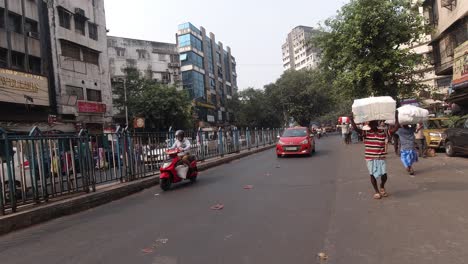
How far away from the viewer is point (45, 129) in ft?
75.9

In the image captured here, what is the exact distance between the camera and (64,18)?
26.9 metres

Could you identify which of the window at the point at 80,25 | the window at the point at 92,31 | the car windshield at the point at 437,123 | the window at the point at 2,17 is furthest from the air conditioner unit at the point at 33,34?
the car windshield at the point at 437,123

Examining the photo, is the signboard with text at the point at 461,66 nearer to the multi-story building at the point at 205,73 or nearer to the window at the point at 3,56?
the window at the point at 3,56

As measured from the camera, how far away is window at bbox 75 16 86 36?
28.4 metres

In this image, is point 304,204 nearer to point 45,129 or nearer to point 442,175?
point 442,175

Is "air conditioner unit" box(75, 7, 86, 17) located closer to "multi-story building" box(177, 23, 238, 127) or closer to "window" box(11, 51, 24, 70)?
"window" box(11, 51, 24, 70)

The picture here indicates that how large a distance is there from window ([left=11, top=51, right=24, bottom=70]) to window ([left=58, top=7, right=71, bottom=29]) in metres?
5.12

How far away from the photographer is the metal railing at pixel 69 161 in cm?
650

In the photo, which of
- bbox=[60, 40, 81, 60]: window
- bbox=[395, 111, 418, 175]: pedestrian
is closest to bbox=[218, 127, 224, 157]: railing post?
bbox=[395, 111, 418, 175]: pedestrian

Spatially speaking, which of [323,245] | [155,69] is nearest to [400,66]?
[323,245]

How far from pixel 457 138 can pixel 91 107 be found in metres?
24.3

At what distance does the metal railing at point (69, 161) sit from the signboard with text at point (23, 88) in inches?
524

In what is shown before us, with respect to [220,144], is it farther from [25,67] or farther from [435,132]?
[25,67]

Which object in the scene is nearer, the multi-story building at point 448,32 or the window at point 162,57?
the multi-story building at point 448,32
